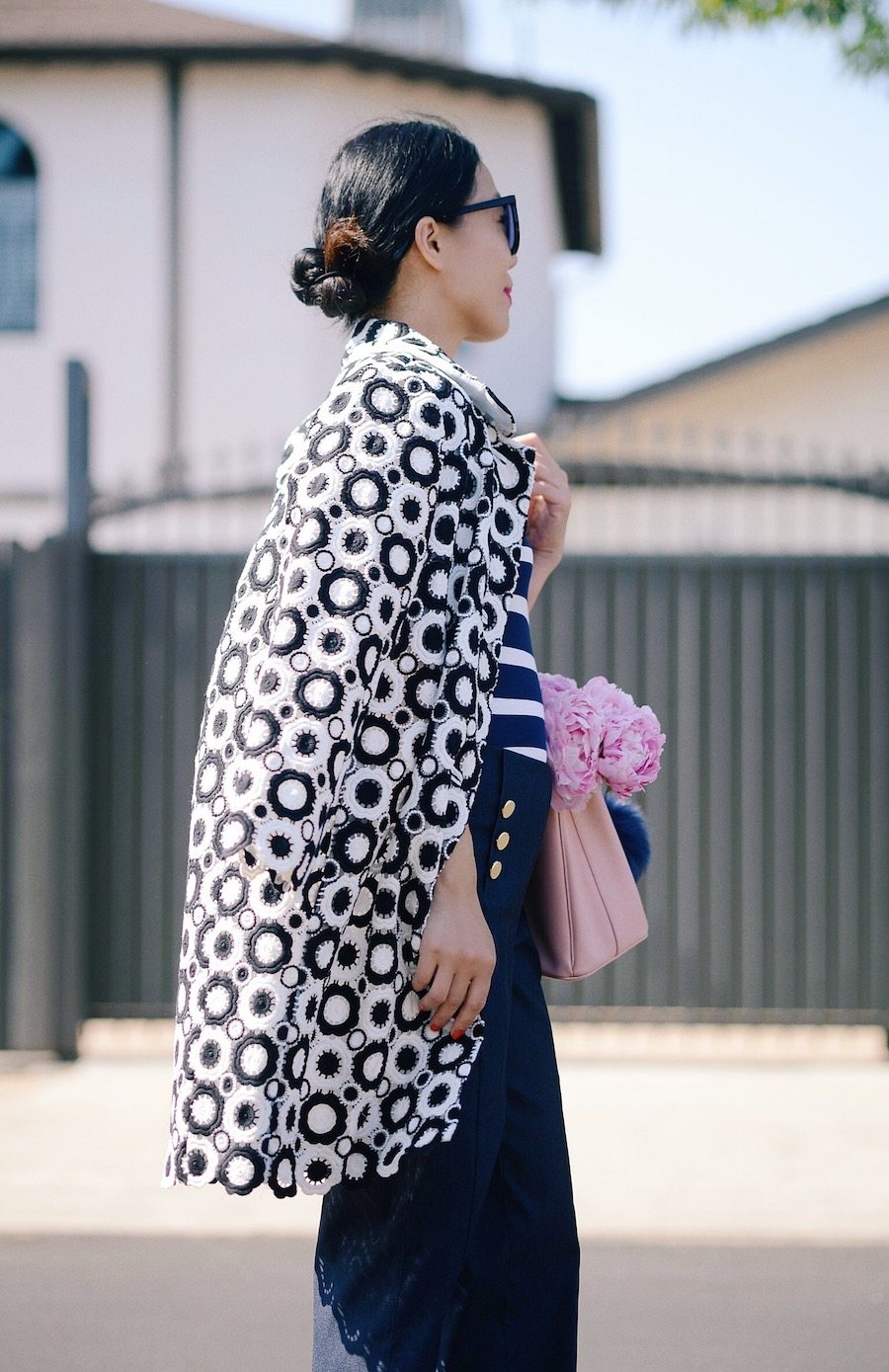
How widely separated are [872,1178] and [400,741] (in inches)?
124

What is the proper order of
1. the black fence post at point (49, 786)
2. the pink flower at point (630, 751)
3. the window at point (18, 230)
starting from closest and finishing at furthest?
1. the pink flower at point (630, 751)
2. the black fence post at point (49, 786)
3. the window at point (18, 230)

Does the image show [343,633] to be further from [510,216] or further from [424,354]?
[510,216]

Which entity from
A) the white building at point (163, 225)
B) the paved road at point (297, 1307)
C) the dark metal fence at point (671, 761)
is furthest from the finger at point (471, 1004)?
the white building at point (163, 225)

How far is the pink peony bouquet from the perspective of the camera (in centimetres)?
201

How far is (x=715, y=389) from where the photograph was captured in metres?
14.7

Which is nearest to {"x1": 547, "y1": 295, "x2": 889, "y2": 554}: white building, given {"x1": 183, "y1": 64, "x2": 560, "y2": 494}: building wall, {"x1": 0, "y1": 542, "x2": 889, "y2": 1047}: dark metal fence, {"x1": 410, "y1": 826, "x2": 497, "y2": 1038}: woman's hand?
{"x1": 183, "y1": 64, "x2": 560, "y2": 494}: building wall

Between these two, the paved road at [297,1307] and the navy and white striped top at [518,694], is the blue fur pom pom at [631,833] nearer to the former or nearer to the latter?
the navy and white striped top at [518,694]

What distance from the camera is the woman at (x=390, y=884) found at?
1722 mm

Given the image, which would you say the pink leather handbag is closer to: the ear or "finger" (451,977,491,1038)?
"finger" (451,977,491,1038)

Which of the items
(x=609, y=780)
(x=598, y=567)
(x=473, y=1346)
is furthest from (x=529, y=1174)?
(x=598, y=567)

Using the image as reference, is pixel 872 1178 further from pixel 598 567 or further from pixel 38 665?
pixel 38 665

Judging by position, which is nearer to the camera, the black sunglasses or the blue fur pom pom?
the black sunglasses

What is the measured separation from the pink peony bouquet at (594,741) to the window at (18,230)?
41.7 feet

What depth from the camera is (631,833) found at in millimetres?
2250
